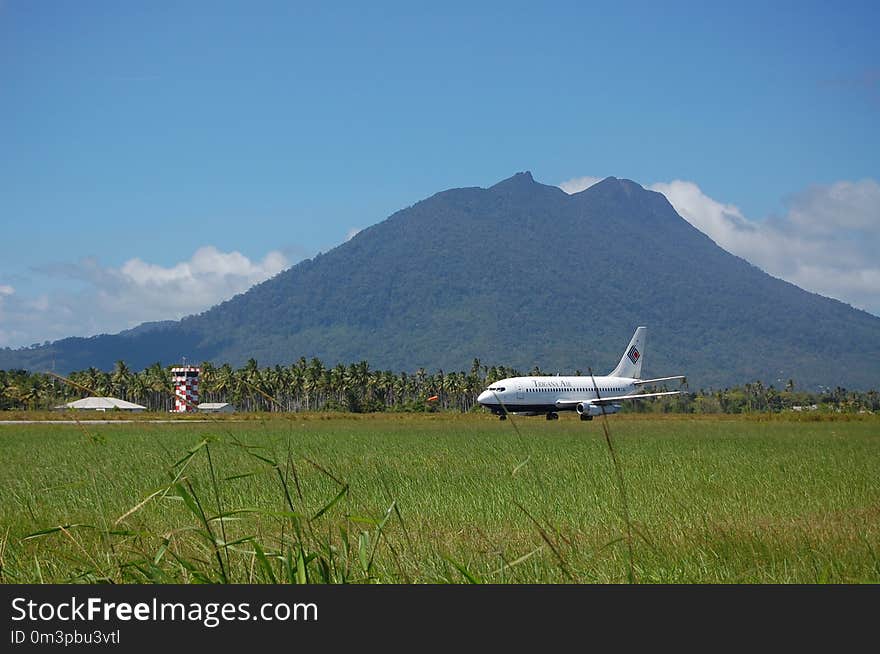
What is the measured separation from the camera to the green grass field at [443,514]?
4602mm

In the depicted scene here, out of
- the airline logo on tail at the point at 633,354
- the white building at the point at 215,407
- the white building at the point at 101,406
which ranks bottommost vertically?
the white building at the point at 215,407

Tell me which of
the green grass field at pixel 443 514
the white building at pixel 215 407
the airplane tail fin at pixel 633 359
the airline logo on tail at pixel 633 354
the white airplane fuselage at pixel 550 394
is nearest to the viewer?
the green grass field at pixel 443 514

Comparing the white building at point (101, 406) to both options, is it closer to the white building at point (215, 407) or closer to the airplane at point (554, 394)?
the white building at point (215, 407)

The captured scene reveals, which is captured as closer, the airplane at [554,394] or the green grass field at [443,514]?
the green grass field at [443,514]

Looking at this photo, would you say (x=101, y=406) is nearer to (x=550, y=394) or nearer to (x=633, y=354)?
(x=550, y=394)

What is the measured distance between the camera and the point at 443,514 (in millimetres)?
11844

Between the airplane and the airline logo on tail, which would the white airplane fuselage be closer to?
the airplane

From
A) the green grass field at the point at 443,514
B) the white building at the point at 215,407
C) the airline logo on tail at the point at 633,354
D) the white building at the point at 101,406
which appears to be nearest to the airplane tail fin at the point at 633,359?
the airline logo on tail at the point at 633,354

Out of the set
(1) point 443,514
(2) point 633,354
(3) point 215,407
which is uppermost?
(2) point 633,354

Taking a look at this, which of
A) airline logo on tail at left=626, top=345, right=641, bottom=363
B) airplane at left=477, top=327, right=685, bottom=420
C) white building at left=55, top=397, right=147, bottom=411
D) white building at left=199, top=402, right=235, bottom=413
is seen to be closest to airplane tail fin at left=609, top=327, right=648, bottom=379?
airline logo on tail at left=626, top=345, right=641, bottom=363

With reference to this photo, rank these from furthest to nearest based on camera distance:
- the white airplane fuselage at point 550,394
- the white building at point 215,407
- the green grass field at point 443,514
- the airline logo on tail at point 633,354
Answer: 1. the airline logo on tail at point 633,354
2. the white building at point 215,407
3. the white airplane fuselage at point 550,394
4. the green grass field at point 443,514

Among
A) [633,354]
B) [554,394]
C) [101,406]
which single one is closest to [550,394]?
[554,394]
